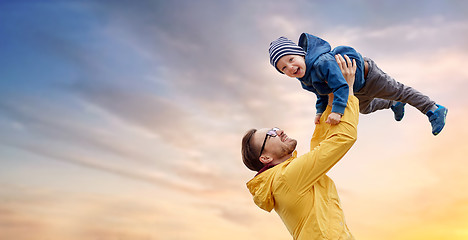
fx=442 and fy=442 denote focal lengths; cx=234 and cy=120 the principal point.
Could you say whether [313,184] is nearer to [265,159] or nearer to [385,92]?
[265,159]

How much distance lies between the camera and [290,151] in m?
5.04

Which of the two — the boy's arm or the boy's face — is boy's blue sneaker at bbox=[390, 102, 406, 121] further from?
the boy's face

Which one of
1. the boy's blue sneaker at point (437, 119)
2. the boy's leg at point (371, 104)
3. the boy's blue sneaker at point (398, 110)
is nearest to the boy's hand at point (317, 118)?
the boy's leg at point (371, 104)

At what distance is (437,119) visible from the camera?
5.57 m

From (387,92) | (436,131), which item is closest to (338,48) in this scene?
(387,92)

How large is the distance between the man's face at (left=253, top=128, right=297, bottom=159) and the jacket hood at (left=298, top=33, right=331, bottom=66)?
0.89 meters

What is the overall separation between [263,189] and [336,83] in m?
1.36

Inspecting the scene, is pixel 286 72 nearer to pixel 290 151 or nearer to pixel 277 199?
pixel 290 151

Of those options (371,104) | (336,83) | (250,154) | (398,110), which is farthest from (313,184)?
(398,110)

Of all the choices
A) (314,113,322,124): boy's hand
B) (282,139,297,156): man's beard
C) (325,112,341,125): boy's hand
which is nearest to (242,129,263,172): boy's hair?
(282,139,297,156): man's beard

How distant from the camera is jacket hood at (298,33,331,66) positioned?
490cm

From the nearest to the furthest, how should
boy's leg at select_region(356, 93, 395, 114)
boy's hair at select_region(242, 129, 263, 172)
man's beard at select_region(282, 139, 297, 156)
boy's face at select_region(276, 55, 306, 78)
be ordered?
boy's face at select_region(276, 55, 306, 78), man's beard at select_region(282, 139, 297, 156), boy's hair at select_region(242, 129, 263, 172), boy's leg at select_region(356, 93, 395, 114)

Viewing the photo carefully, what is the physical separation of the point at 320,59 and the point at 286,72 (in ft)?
1.31

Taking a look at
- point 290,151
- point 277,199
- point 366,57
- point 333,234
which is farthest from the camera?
point 366,57
